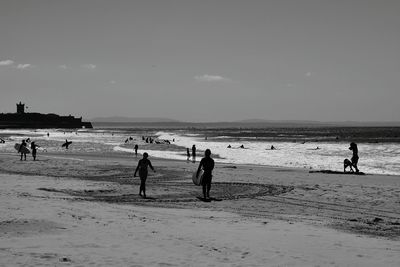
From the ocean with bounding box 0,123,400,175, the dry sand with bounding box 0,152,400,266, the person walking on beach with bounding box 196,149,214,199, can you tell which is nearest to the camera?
the dry sand with bounding box 0,152,400,266

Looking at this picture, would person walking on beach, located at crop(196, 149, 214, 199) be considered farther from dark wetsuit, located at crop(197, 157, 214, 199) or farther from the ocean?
the ocean

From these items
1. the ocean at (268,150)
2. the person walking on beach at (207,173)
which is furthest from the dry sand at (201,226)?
the ocean at (268,150)

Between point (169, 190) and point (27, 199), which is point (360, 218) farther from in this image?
point (27, 199)

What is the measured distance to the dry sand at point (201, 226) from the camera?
788 cm

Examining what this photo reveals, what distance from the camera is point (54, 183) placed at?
19.7 m

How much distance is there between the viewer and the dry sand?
7879 mm

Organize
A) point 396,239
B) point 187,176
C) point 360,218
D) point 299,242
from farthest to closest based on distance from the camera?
point 187,176 → point 360,218 → point 396,239 → point 299,242

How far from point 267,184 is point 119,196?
6.85 meters

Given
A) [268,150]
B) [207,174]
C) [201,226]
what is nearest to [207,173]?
[207,174]

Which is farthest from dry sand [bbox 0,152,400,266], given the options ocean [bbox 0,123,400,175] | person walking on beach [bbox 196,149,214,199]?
ocean [bbox 0,123,400,175]

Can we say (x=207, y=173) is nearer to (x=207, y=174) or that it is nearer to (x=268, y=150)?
(x=207, y=174)

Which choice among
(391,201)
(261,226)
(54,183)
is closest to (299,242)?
(261,226)

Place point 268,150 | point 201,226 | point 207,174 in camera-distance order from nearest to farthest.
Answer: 1. point 201,226
2. point 207,174
3. point 268,150

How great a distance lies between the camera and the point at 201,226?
10.6 metres
